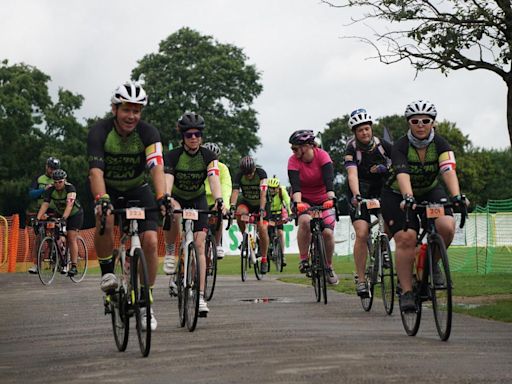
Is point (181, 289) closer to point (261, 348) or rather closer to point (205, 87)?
point (261, 348)

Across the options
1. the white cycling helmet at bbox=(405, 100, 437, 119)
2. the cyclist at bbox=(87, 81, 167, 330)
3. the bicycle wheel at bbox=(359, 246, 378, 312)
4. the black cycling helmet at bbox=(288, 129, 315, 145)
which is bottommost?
the bicycle wheel at bbox=(359, 246, 378, 312)

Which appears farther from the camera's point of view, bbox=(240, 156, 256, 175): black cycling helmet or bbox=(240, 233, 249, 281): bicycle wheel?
bbox=(240, 233, 249, 281): bicycle wheel

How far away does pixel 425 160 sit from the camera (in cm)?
1072

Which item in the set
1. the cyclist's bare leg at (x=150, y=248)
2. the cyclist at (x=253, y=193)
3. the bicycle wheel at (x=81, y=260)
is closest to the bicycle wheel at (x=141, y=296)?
the cyclist's bare leg at (x=150, y=248)

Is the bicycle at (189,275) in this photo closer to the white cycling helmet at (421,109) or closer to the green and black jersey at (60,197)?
the white cycling helmet at (421,109)

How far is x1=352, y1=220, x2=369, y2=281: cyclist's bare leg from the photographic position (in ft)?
44.5

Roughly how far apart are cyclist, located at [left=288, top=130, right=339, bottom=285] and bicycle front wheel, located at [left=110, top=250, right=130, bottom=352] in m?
5.31

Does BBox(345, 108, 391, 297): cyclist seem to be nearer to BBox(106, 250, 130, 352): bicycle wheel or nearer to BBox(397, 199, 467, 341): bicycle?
BBox(397, 199, 467, 341): bicycle

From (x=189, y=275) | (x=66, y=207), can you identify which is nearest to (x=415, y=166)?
(x=189, y=275)

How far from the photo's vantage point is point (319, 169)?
1534 cm

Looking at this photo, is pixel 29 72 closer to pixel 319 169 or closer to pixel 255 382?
pixel 319 169

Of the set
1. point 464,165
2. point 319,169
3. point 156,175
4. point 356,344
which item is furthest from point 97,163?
point 464,165

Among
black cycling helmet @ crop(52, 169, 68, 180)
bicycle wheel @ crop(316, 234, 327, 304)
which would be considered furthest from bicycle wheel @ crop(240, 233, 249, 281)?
bicycle wheel @ crop(316, 234, 327, 304)

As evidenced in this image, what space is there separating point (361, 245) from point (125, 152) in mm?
4391
